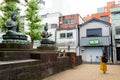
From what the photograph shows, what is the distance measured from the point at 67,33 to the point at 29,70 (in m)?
23.8

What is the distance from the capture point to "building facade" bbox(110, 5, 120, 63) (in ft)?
88.2

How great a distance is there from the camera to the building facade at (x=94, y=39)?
89.8 feet

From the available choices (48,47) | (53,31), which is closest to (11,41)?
(48,47)

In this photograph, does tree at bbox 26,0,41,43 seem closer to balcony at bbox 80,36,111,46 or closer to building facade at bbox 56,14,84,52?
building facade at bbox 56,14,84,52

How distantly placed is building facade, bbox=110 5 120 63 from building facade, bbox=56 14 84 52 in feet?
21.4

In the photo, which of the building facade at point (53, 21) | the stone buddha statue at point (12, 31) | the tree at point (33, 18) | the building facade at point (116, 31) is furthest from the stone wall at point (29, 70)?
the building facade at point (53, 21)

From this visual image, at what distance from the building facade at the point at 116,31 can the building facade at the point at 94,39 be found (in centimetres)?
82

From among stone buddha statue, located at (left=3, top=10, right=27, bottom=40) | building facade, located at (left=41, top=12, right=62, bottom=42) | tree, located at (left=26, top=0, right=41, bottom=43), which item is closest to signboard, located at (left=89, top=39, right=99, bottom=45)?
building facade, located at (left=41, top=12, right=62, bottom=42)

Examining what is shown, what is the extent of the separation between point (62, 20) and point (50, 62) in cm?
2339

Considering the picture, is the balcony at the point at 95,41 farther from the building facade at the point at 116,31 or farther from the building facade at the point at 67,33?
the building facade at the point at 67,33

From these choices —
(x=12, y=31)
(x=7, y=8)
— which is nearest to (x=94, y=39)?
(x=7, y=8)

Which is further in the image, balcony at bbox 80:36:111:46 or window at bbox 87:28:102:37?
window at bbox 87:28:102:37

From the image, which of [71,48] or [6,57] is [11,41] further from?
[71,48]

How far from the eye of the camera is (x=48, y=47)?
14.0 metres
